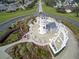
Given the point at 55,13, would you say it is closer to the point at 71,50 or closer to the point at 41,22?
the point at 41,22

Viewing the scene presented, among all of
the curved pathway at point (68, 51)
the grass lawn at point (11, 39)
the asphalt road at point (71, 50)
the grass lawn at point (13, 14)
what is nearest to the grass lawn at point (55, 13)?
the grass lawn at point (13, 14)

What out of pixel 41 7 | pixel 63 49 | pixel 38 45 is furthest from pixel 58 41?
pixel 41 7

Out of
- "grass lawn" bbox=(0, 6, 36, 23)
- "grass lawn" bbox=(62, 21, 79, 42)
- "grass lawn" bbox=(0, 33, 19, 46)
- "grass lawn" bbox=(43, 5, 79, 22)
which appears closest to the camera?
"grass lawn" bbox=(0, 33, 19, 46)

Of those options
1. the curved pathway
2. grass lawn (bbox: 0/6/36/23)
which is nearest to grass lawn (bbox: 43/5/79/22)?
grass lawn (bbox: 0/6/36/23)

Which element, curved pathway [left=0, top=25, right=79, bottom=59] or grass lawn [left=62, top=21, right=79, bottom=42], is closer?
curved pathway [left=0, top=25, right=79, bottom=59]

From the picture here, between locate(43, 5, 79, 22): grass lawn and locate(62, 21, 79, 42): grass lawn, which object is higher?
locate(43, 5, 79, 22): grass lawn

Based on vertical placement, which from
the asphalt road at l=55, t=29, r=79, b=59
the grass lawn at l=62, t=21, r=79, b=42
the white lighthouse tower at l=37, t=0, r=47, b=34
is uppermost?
the white lighthouse tower at l=37, t=0, r=47, b=34

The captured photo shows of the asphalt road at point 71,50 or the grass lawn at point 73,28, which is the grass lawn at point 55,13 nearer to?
the grass lawn at point 73,28

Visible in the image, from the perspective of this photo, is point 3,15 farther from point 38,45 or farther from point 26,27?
point 38,45

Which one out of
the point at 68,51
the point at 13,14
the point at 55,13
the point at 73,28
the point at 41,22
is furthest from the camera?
the point at 55,13

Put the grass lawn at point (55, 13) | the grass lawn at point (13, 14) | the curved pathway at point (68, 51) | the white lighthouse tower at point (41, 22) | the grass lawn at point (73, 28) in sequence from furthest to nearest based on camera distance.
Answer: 1. the grass lawn at point (55, 13)
2. the grass lawn at point (73, 28)
3. the grass lawn at point (13, 14)
4. the white lighthouse tower at point (41, 22)
5. the curved pathway at point (68, 51)

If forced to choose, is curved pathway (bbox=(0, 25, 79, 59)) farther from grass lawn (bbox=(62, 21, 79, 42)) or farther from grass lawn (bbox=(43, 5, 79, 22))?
grass lawn (bbox=(43, 5, 79, 22))

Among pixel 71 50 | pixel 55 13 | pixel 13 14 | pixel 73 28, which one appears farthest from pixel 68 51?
pixel 13 14
